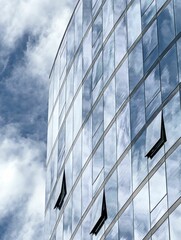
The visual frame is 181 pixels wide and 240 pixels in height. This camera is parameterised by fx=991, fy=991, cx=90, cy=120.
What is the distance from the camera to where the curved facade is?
42.7m

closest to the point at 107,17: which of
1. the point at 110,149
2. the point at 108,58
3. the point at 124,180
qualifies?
the point at 108,58

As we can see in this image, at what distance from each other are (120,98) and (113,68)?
2578 millimetres

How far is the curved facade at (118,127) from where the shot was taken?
140 feet

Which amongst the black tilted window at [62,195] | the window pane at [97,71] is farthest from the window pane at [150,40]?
the black tilted window at [62,195]

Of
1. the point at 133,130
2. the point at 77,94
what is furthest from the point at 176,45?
the point at 77,94

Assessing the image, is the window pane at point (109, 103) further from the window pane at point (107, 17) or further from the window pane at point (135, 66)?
the window pane at point (107, 17)

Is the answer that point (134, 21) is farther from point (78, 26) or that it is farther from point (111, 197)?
point (78, 26)

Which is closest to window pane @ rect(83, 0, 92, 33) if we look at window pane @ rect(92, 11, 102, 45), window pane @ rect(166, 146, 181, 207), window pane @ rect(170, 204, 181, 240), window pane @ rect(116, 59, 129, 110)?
window pane @ rect(92, 11, 102, 45)

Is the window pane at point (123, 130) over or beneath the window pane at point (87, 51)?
beneath

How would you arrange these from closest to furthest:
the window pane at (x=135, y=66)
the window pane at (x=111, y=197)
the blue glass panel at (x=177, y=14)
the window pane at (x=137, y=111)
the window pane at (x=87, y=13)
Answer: the blue glass panel at (x=177, y=14)
the window pane at (x=137, y=111)
the window pane at (x=111, y=197)
the window pane at (x=135, y=66)
the window pane at (x=87, y=13)

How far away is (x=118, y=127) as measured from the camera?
48688 mm

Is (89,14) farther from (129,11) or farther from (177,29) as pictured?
(177,29)

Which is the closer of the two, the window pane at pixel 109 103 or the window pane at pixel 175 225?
the window pane at pixel 175 225

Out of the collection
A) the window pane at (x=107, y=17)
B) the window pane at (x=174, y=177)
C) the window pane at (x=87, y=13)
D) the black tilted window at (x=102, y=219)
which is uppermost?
the window pane at (x=87, y=13)
